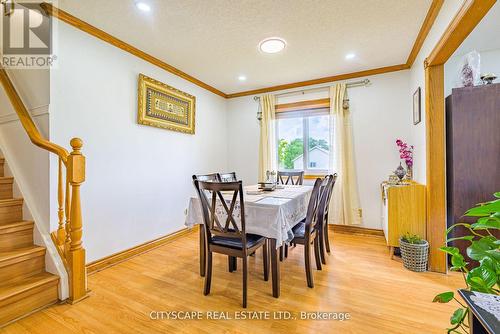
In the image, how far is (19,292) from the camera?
1.64 m

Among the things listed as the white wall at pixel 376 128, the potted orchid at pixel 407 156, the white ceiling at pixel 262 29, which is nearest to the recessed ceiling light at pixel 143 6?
the white ceiling at pixel 262 29

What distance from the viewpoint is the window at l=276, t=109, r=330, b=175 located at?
155 inches

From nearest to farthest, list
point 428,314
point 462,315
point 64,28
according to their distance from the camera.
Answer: point 462,315
point 428,314
point 64,28

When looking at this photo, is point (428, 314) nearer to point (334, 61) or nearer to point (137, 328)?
point (137, 328)

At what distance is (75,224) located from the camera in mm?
1845

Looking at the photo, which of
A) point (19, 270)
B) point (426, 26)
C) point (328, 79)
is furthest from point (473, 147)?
point (19, 270)

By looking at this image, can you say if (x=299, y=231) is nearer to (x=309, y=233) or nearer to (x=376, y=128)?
(x=309, y=233)

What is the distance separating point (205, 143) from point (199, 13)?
2.22m

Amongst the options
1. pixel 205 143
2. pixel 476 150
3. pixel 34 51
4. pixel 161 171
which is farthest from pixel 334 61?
pixel 34 51

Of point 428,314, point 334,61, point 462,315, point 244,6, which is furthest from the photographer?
point 334,61

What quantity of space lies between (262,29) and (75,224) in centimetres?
247

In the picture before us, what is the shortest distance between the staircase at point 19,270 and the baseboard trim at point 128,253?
500 mm

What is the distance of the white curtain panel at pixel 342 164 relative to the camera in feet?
11.7

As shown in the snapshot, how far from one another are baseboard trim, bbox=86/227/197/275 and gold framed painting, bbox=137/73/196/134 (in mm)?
1522
